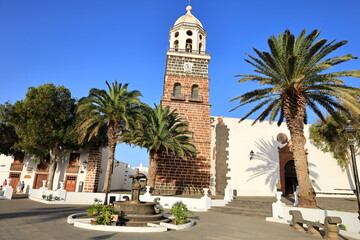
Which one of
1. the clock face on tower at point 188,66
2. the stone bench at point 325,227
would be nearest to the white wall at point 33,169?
the clock face on tower at point 188,66

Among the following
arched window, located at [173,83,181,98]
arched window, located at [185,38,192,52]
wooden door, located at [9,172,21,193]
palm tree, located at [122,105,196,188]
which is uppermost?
arched window, located at [185,38,192,52]

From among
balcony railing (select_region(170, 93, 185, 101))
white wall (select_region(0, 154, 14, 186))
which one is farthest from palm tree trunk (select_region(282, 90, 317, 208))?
white wall (select_region(0, 154, 14, 186))

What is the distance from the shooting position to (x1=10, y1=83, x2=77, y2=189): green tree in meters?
20.6

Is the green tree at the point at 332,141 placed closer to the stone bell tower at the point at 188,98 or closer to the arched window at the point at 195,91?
the stone bell tower at the point at 188,98

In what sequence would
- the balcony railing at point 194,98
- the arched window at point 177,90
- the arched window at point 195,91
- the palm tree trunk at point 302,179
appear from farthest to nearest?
the arched window at point 195,91 < the arched window at point 177,90 < the balcony railing at point 194,98 < the palm tree trunk at point 302,179

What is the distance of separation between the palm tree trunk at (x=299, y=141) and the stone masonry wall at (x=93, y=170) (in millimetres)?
19168

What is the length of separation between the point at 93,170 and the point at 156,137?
10.9 metres

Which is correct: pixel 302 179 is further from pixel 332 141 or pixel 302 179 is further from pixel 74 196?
pixel 74 196

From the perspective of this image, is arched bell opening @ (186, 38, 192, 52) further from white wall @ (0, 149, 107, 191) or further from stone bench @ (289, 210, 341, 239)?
stone bench @ (289, 210, 341, 239)

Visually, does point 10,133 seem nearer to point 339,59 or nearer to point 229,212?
point 229,212

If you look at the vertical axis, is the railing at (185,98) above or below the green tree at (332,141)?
above

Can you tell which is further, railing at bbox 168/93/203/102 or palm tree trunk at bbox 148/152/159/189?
railing at bbox 168/93/203/102

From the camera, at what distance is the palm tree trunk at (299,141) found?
37.2ft

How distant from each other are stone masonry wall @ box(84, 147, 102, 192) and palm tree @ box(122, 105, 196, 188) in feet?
28.9
